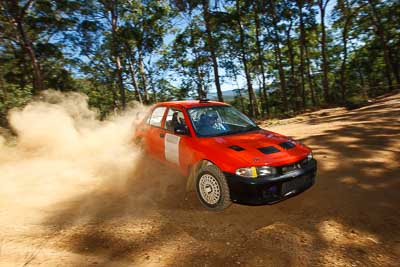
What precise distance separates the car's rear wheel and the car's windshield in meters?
0.70

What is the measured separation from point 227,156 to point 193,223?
110 cm

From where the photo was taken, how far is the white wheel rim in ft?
13.0

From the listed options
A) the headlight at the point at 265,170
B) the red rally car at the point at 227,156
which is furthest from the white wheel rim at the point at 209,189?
the headlight at the point at 265,170

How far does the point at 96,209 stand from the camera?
4.45m

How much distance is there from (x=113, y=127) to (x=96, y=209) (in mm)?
5921

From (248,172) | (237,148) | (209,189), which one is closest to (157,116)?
(209,189)

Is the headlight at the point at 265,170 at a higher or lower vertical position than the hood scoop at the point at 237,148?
lower

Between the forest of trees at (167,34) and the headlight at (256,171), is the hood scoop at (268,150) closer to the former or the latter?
the headlight at (256,171)

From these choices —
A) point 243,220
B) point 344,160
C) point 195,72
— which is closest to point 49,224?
point 243,220

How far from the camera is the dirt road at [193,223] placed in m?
2.99

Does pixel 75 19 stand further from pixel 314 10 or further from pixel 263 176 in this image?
pixel 263 176

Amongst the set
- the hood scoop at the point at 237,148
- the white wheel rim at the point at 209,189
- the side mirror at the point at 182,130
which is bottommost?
the white wheel rim at the point at 209,189

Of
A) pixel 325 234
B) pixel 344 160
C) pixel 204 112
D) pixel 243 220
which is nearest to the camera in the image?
pixel 325 234

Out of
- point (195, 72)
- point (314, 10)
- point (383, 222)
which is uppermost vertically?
point (314, 10)
